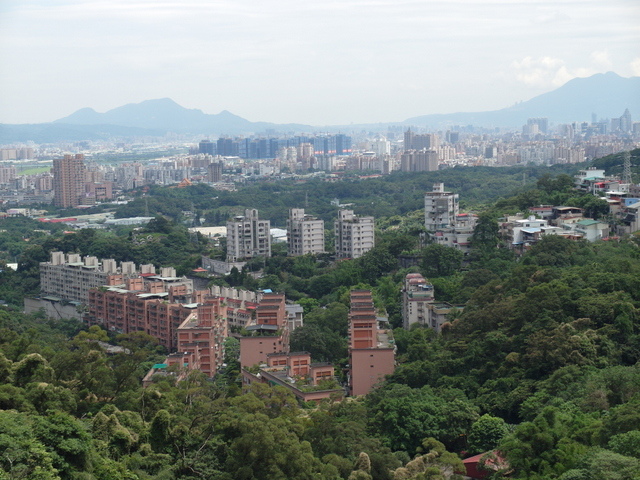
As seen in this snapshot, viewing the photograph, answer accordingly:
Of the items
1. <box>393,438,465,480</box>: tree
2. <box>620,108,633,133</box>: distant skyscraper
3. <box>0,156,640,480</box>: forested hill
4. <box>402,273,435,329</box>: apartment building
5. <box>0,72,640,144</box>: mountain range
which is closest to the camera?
<box>0,156,640,480</box>: forested hill

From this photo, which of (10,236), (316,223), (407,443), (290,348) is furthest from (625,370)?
(10,236)

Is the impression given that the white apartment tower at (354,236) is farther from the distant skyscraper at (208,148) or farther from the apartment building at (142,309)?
the distant skyscraper at (208,148)

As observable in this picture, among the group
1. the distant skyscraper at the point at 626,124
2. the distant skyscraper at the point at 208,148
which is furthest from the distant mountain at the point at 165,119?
the distant skyscraper at the point at 626,124

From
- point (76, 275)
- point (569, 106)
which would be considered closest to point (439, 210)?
point (76, 275)

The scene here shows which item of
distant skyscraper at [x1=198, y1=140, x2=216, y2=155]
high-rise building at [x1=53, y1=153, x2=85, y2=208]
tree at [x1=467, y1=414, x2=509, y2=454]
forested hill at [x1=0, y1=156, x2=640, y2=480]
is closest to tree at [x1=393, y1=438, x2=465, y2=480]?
forested hill at [x1=0, y1=156, x2=640, y2=480]

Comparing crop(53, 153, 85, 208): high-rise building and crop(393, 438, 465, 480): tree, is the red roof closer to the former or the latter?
crop(393, 438, 465, 480): tree

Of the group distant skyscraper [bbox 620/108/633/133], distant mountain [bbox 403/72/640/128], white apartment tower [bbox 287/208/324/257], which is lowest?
→ white apartment tower [bbox 287/208/324/257]
